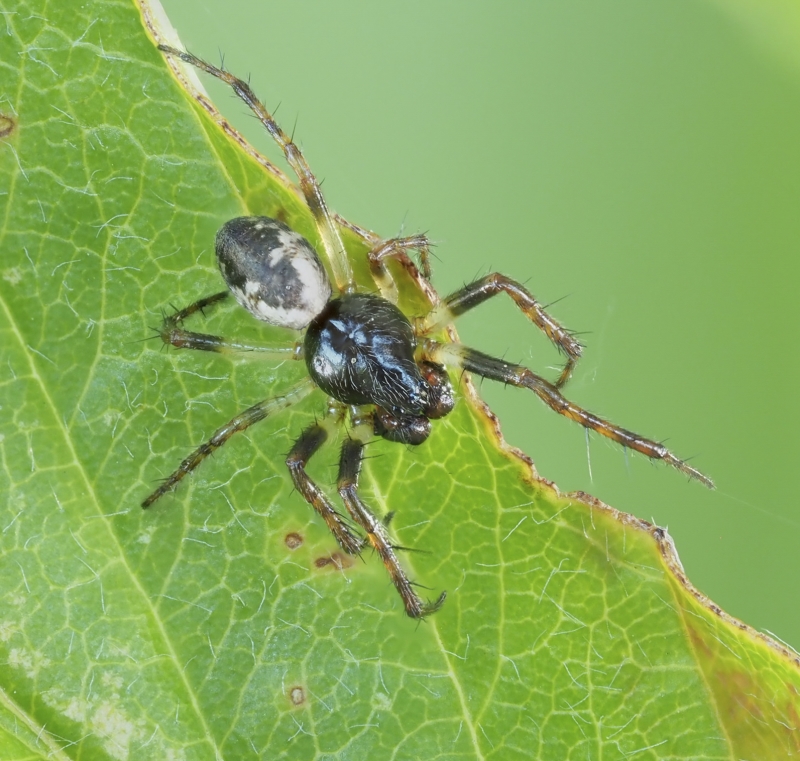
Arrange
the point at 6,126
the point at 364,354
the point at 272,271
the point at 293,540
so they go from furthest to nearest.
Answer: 1. the point at 364,354
2. the point at 272,271
3. the point at 293,540
4. the point at 6,126

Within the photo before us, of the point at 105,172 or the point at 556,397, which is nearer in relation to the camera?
the point at 105,172

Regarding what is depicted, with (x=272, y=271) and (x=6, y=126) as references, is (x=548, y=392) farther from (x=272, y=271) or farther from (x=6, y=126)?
(x=6, y=126)

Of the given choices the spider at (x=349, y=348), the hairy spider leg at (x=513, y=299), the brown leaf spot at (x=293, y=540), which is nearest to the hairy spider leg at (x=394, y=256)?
the spider at (x=349, y=348)

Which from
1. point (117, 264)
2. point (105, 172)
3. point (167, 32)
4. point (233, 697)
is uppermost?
point (167, 32)

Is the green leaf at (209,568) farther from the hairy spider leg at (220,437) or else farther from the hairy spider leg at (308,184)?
the hairy spider leg at (308,184)

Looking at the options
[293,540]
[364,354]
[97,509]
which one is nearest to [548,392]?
[364,354]

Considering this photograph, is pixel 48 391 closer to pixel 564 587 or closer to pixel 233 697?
pixel 233 697

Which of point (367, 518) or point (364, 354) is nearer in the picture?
point (367, 518)

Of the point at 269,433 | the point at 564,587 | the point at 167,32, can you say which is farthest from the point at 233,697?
the point at 167,32
